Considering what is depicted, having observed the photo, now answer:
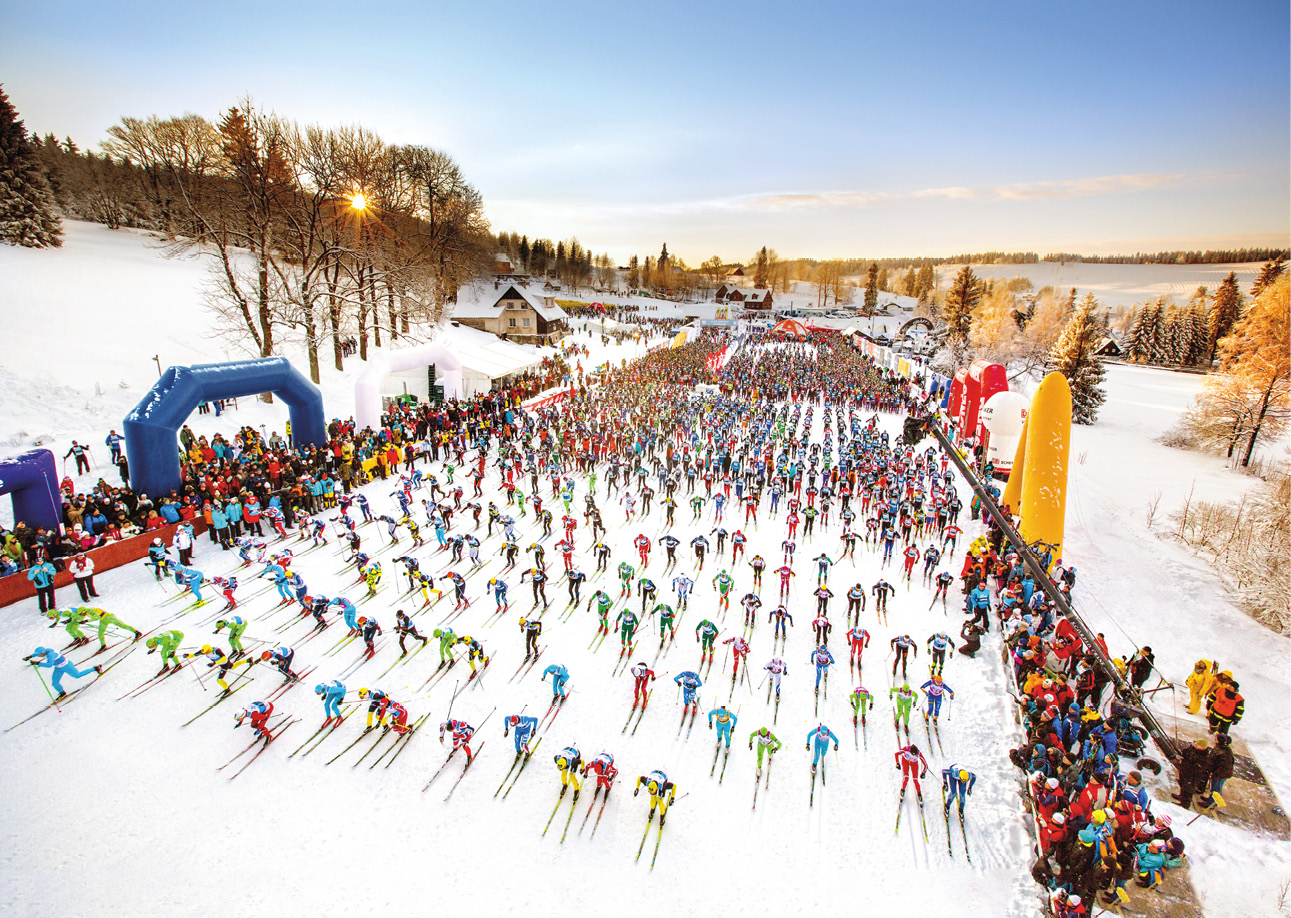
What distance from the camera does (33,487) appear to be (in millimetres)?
12664

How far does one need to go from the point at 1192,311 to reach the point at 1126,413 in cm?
3332

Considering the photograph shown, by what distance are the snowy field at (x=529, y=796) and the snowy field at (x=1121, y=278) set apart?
14799 cm

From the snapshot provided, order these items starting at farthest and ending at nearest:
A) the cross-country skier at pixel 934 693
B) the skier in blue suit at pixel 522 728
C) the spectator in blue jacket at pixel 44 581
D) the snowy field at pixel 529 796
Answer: the spectator in blue jacket at pixel 44 581, the cross-country skier at pixel 934 693, the skier in blue suit at pixel 522 728, the snowy field at pixel 529 796

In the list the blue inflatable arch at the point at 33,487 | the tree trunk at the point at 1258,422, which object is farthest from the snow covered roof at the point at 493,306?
the tree trunk at the point at 1258,422

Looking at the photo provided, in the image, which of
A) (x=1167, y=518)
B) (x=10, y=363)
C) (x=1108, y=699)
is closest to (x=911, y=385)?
(x=1167, y=518)

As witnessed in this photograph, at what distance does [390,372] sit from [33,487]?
1249cm

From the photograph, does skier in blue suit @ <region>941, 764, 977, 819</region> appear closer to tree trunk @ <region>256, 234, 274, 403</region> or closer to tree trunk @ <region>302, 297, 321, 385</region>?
tree trunk @ <region>302, 297, 321, 385</region>

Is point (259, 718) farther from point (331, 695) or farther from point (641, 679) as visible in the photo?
point (641, 679)

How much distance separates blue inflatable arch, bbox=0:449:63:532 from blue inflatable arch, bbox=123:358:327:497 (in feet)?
6.32

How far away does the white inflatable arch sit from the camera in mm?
22297

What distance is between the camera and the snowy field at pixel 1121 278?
4934 inches

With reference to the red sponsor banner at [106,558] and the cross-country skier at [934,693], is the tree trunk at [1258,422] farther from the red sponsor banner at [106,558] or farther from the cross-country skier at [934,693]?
the red sponsor banner at [106,558]

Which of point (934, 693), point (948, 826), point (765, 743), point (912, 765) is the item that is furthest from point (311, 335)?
point (948, 826)

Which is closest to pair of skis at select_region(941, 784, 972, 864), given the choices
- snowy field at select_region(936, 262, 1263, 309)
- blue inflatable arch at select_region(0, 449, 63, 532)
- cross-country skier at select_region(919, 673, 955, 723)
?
cross-country skier at select_region(919, 673, 955, 723)
